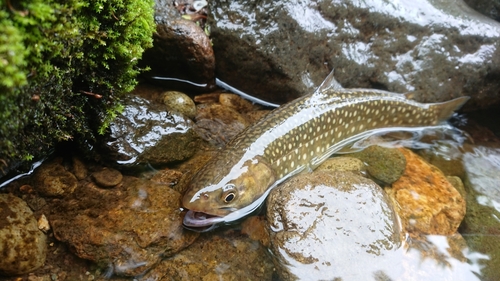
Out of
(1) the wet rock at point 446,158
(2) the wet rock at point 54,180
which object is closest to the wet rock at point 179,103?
→ (2) the wet rock at point 54,180

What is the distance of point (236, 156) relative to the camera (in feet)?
12.6

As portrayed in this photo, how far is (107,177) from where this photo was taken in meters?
3.76

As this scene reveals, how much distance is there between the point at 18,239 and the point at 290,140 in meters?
2.73

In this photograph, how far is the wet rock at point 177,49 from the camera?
15.3ft

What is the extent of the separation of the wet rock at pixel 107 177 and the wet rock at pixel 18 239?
2.10 ft

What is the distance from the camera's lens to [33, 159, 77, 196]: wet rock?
3549mm

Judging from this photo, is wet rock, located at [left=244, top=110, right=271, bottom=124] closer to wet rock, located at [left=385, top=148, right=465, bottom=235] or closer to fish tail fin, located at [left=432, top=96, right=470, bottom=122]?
wet rock, located at [left=385, top=148, right=465, bottom=235]

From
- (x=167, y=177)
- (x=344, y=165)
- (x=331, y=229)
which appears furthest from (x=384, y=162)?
(x=167, y=177)

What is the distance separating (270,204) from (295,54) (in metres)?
2.21

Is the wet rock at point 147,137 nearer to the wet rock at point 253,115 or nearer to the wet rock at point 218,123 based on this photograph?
the wet rock at point 218,123

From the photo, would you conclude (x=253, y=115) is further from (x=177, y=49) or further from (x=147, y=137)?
(x=147, y=137)

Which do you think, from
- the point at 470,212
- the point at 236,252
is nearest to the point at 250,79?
the point at 236,252

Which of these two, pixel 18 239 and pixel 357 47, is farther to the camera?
pixel 357 47

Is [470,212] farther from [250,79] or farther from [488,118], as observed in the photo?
[250,79]
